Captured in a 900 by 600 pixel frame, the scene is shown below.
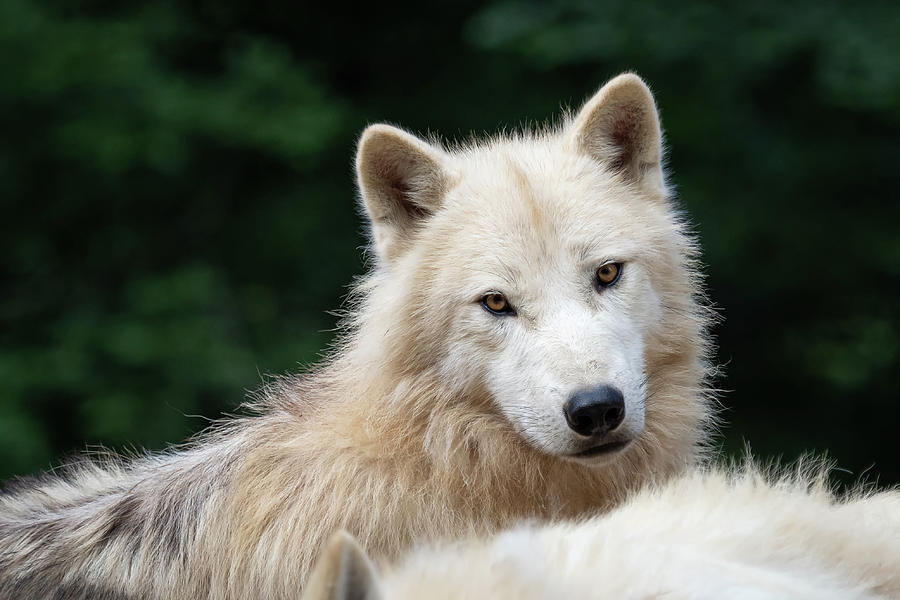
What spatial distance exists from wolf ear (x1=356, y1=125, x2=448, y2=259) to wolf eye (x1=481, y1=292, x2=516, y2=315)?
21.3 inches

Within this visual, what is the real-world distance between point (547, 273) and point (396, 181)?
80 cm

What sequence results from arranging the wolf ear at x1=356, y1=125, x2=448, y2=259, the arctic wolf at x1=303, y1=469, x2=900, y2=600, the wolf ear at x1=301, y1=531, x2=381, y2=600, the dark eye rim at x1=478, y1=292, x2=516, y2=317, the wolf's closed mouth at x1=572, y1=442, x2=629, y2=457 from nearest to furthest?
the wolf ear at x1=301, y1=531, x2=381, y2=600 < the arctic wolf at x1=303, y1=469, x2=900, y2=600 < the wolf's closed mouth at x1=572, y1=442, x2=629, y2=457 < the dark eye rim at x1=478, y1=292, x2=516, y2=317 < the wolf ear at x1=356, y1=125, x2=448, y2=259

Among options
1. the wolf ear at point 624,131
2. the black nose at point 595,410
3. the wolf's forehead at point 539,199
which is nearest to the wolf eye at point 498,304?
the wolf's forehead at point 539,199

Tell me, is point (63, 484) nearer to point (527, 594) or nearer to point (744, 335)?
point (527, 594)

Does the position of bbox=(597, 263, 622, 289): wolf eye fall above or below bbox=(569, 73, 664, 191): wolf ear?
below

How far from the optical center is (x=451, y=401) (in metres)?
3.91

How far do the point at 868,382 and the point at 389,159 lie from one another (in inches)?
295

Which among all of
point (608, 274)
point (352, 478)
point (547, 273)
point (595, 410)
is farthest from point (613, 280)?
point (352, 478)

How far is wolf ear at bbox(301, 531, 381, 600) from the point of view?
6.11 ft

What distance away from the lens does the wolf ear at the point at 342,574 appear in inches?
73.3

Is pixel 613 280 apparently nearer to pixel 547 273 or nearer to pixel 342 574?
pixel 547 273

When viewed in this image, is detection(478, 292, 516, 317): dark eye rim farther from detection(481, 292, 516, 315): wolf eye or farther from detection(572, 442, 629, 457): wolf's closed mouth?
detection(572, 442, 629, 457): wolf's closed mouth

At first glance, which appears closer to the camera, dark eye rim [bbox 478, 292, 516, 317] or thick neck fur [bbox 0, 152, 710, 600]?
thick neck fur [bbox 0, 152, 710, 600]

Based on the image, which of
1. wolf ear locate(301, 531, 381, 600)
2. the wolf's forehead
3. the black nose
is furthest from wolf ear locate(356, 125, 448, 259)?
wolf ear locate(301, 531, 381, 600)
